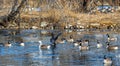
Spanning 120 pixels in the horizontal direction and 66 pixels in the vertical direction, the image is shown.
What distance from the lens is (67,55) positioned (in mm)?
28297

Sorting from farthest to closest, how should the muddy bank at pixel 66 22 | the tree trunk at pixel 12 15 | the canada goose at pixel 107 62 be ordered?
1. the tree trunk at pixel 12 15
2. the muddy bank at pixel 66 22
3. the canada goose at pixel 107 62

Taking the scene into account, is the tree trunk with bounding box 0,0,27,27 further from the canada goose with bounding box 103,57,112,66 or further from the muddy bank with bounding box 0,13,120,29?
the canada goose with bounding box 103,57,112,66

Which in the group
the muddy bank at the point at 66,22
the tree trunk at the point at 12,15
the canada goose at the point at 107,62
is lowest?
the muddy bank at the point at 66,22

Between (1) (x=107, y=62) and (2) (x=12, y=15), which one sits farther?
(2) (x=12, y=15)

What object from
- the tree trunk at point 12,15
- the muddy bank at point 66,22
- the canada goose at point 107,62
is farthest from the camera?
the tree trunk at point 12,15

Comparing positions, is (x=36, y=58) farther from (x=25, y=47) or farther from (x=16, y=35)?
(x=16, y=35)

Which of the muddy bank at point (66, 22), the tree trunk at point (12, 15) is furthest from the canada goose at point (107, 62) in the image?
the tree trunk at point (12, 15)

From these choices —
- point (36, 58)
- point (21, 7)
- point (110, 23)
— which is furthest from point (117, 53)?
point (21, 7)

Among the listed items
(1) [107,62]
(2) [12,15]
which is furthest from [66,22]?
(1) [107,62]

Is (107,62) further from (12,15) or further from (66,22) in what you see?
(12,15)

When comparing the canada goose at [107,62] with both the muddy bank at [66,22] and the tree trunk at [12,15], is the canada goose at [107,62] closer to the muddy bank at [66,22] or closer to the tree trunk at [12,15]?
the muddy bank at [66,22]

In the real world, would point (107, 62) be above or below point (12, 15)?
above

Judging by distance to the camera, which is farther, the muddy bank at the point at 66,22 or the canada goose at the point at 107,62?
the muddy bank at the point at 66,22

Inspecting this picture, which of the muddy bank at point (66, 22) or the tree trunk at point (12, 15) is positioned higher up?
the tree trunk at point (12, 15)
